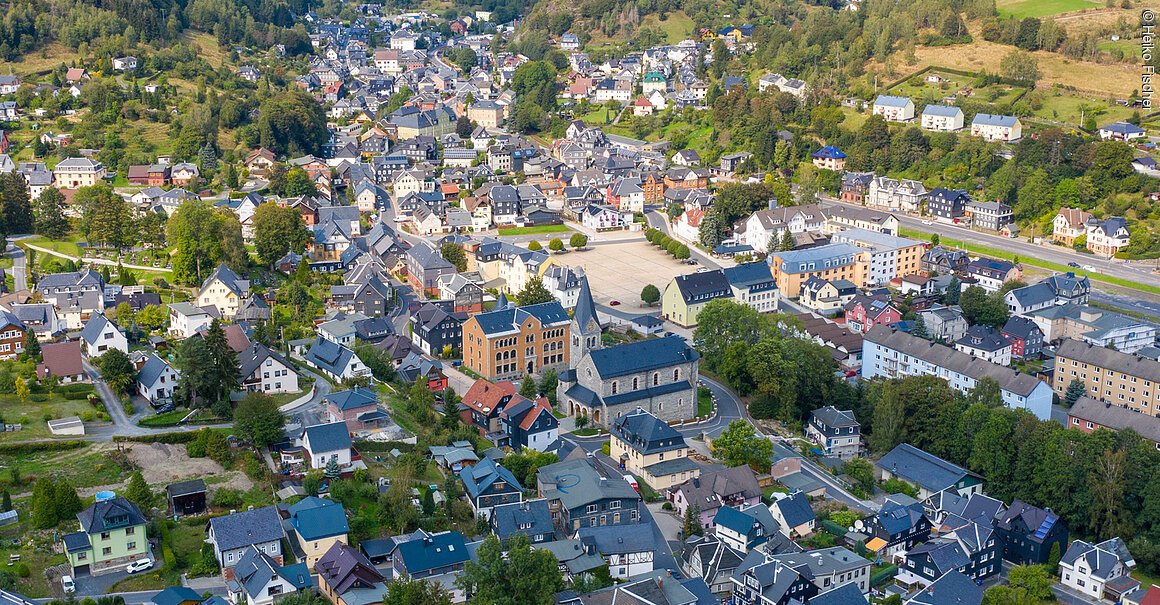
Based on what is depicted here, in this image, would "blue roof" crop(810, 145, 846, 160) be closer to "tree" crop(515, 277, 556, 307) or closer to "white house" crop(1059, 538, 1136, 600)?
"tree" crop(515, 277, 556, 307)

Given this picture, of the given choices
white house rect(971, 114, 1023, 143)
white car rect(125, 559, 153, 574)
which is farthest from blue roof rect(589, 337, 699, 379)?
white house rect(971, 114, 1023, 143)

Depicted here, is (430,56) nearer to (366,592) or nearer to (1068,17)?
(1068,17)

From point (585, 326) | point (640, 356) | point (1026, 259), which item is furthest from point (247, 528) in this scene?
point (1026, 259)

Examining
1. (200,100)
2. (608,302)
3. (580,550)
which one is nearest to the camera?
(580,550)

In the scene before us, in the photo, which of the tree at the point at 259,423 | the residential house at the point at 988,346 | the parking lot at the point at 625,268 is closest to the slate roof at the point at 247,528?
the tree at the point at 259,423

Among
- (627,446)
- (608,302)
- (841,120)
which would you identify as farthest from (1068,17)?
(627,446)

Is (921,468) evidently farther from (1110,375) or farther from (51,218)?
(51,218)

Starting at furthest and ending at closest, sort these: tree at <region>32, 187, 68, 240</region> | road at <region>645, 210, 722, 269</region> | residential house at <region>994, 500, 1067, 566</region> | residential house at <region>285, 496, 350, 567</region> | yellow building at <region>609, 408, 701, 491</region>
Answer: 1. road at <region>645, 210, 722, 269</region>
2. tree at <region>32, 187, 68, 240</region>
3. yellow building at <region>609, 408, 701, 491</region>
4. residential house at <region>994, 500, 1067, 566</region>
5. residential house at <region>285, 496, 350, 567</region>
